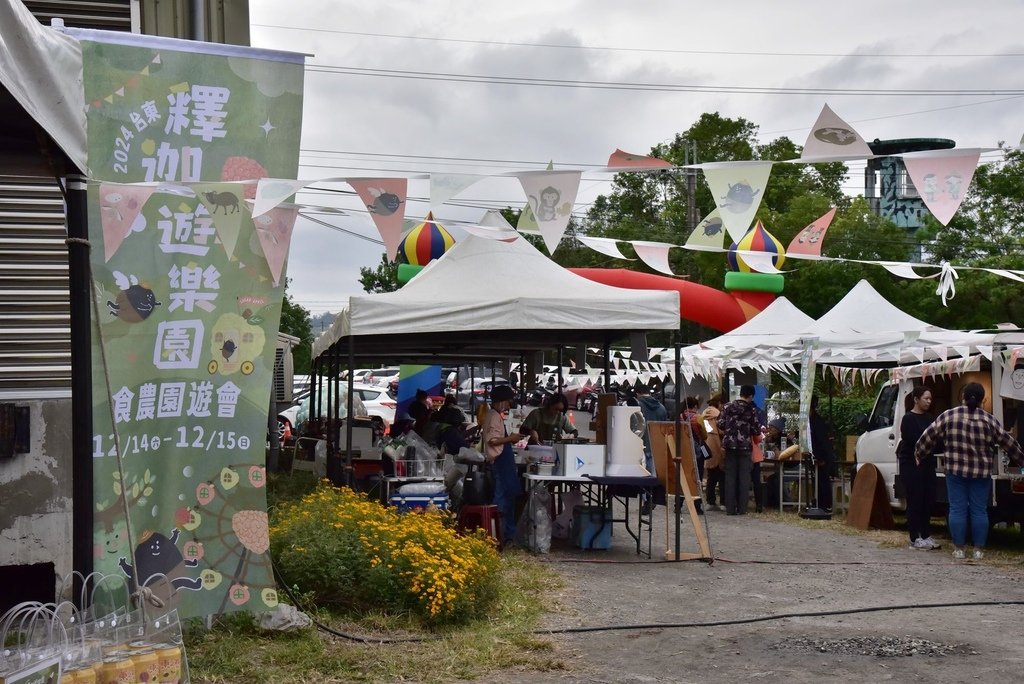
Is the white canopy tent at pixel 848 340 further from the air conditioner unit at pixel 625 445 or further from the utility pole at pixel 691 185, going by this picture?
the utility pole at pixel 691 185

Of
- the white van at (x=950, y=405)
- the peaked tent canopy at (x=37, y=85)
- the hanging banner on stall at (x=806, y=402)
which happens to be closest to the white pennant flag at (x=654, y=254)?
the hanging banner on stall at (x=806, y=402)

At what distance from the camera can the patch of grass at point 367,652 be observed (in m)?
6.27

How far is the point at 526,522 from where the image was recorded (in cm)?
1140

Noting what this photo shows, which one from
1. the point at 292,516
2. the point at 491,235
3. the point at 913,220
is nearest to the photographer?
the point at 292,516

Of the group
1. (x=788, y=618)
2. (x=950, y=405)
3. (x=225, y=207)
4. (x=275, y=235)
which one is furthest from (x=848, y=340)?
(x=225, y=207)

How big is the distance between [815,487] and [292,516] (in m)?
9.79

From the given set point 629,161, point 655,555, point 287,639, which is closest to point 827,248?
point 655,555

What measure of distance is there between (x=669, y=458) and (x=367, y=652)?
16.5 ft

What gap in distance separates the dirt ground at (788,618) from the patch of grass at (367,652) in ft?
0.74

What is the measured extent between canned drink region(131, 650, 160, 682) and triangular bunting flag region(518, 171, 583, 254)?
4732mm

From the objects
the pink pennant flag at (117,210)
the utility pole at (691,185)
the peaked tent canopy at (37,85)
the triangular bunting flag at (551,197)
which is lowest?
the pink pennant flag at (117,210)

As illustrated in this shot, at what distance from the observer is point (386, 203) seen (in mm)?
8312

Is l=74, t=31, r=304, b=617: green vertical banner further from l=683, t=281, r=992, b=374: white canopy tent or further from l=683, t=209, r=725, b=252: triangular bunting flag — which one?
l=683, t=281, r=992, b=374: white canopy tent

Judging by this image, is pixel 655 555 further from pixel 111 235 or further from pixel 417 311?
pixel 111 235
